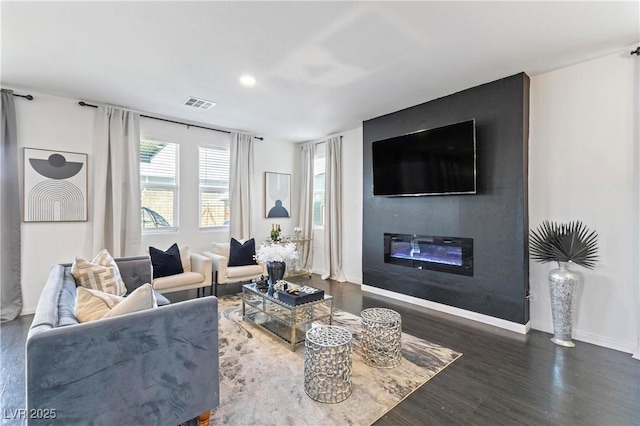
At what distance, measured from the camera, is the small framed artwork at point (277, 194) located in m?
6.06

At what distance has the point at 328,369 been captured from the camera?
2.03 metres

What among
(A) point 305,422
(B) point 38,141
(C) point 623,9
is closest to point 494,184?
(C) point 623,9

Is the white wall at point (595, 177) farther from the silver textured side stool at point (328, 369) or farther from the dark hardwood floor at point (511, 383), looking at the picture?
the silver textured side stool at point (328, 369)

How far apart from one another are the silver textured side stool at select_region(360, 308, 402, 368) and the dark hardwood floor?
1.15 ft

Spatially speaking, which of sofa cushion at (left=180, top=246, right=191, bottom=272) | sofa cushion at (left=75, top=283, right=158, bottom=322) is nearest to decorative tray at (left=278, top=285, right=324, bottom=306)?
sofa cushion at (left=75, top=283, right=158, bottom=322)

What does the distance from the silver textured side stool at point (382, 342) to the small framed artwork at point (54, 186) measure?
161 inches

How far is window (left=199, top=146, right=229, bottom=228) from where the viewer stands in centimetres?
524

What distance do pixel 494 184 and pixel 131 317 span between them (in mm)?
3650

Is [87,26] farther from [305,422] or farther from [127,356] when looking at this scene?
[305,422]

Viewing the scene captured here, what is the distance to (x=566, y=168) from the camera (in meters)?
3.12

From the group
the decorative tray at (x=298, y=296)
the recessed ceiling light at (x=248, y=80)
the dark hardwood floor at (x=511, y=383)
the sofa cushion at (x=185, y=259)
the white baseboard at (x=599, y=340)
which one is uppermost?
the recessed ceiling light at (x=248, y=80)

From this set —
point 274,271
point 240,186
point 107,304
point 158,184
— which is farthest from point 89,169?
point 107,304

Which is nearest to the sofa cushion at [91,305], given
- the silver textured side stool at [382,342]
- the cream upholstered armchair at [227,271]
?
the silver textured side stool at [382,342]

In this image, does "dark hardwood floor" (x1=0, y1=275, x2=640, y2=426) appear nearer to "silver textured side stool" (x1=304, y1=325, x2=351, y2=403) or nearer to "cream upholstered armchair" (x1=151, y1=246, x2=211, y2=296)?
"silver textured side stool" (x1=304, y1=325, x2=351, y2=403)
